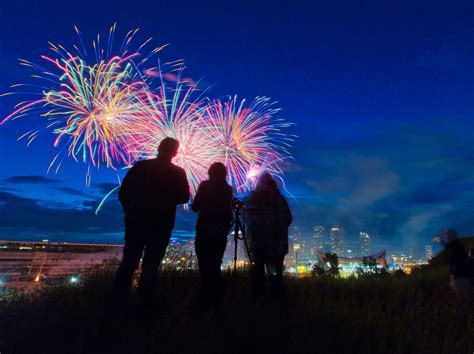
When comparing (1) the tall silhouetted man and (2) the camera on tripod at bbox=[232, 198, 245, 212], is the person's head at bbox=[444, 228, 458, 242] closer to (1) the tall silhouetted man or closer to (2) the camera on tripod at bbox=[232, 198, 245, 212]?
(2) the camera on tripod at bbox=[232, 198, 245, 212]

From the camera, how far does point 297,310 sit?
181 inches

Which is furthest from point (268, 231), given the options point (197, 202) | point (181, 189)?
point (181, 189)

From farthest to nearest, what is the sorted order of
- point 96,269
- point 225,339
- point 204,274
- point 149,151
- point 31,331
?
1. point 149,151
2. point 96,269
3. point 204,274
4. point 31,331
5. point 225,339

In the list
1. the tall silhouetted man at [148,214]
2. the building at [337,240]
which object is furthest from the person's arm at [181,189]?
the building at [337,240]

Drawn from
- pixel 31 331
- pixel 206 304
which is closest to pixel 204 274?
pixel 206 304

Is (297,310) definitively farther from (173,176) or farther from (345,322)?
(173,176)

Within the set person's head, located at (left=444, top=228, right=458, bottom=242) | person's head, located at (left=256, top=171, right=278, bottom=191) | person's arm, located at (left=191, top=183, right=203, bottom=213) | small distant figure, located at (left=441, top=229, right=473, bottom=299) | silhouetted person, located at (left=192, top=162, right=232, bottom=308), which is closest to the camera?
silhouetted person, located at (left=192, top=162, right=232, bottom=308)

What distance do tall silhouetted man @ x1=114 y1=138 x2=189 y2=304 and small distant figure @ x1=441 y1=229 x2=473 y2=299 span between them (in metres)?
5.57

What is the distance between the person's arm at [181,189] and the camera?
4.53 m

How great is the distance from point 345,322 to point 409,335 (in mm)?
695

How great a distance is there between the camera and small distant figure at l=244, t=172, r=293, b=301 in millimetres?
5523

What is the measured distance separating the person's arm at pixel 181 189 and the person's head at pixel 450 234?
5.55 metres

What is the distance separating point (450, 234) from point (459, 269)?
2.28 feet

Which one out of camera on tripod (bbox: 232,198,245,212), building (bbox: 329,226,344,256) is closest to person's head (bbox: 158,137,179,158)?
camera on tripod (bbox: 232,198,245,212)
